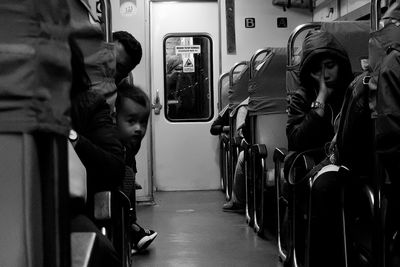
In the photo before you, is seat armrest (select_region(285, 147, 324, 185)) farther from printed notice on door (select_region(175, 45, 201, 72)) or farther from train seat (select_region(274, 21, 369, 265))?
printed notice on door (select_region(175, 45, 201, 72))

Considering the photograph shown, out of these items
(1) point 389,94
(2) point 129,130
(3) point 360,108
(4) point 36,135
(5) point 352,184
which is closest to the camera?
(4) point 36,135

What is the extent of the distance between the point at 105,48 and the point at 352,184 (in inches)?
50.7

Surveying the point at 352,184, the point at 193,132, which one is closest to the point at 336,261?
the point at 352,184

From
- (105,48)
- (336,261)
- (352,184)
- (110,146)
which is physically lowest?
(336,261)

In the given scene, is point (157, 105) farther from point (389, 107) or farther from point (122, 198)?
point (389, 107)

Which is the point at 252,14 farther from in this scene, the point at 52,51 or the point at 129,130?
the point at 52,51

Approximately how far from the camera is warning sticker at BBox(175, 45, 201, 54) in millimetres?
7719

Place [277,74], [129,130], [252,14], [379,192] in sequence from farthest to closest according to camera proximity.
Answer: [252,14] < [277,74] < [129,130] < [379,192]

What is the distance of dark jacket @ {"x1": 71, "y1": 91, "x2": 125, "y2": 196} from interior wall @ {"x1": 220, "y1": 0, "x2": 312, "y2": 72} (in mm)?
5203

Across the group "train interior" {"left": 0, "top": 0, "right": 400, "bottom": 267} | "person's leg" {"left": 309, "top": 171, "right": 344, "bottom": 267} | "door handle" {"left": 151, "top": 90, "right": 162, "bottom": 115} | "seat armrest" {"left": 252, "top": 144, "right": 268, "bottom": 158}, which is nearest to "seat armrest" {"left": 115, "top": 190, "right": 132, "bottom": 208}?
"train interior" {"left": 0, "top": 0, "right": 400, "bottom": 267}

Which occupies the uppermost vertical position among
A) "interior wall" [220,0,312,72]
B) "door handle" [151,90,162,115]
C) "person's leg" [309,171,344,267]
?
"interior wall" [220,0,312,72]

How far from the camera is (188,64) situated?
772cm

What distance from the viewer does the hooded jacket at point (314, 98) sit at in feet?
10.7

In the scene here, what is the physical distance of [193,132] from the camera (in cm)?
778
